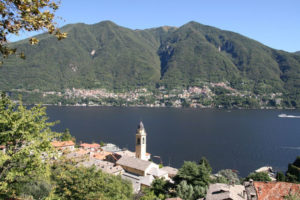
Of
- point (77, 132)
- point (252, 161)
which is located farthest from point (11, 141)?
point (77, 132)

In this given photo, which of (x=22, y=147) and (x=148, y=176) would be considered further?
(x=148, y=176)

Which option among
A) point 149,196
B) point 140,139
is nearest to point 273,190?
point 149,196

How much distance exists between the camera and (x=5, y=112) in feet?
26.4

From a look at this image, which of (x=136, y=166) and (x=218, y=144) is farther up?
(x=136, y=166)

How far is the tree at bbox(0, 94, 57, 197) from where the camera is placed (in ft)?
24.8

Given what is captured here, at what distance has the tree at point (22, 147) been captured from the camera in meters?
7.57

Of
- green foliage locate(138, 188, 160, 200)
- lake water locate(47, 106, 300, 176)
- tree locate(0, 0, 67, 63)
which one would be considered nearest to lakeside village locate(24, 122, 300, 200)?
green foliage locate(138, 188, 160, 200)

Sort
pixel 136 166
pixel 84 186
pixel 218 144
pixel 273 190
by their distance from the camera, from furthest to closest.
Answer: pixel 218 144 → pixel 136 166 → pixel 273 190 → pixel 84 186

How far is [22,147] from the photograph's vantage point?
26.3 ft

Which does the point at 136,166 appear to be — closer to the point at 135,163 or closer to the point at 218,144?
the point at 135,163

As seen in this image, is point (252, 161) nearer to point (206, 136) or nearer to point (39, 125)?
point (206, 136)

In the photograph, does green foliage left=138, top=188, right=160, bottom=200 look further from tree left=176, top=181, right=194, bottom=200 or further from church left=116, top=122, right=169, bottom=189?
church left=116, top=122, right=169, bottom=189

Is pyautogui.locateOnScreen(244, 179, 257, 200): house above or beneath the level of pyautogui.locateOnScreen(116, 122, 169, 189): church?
above

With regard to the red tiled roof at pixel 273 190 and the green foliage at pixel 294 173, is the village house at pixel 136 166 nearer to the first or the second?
the red tiled roof at pixel 273 190
